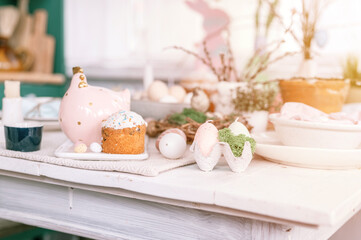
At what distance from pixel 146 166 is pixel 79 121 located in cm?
23

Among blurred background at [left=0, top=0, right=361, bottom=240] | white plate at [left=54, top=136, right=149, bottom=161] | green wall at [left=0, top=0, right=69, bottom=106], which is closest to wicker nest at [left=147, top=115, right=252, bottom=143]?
white plate at [left=54, top=136, right=149, bottom=161]

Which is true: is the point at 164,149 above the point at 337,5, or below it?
below

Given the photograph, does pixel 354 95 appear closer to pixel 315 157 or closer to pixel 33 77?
pixel 315 157

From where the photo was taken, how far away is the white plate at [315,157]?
81 cm

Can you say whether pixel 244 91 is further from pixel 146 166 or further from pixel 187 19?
pixel 187 19

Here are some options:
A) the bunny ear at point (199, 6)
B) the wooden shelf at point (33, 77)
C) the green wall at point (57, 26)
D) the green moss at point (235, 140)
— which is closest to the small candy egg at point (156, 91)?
the green moss at point (235, 140)

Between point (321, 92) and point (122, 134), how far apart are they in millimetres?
578

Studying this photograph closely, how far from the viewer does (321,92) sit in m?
1.14

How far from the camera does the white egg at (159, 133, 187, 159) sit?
0.86 m

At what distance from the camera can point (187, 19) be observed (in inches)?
116

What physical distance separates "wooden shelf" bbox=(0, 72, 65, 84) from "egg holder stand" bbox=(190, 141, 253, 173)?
244 cm

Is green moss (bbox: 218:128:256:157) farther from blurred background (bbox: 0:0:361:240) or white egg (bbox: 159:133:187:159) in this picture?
blurred background (bbox: 0:0:361:240)

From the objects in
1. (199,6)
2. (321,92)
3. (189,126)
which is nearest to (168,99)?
(189,126)

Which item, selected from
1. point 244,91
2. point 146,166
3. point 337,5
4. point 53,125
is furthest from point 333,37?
point 146,166
